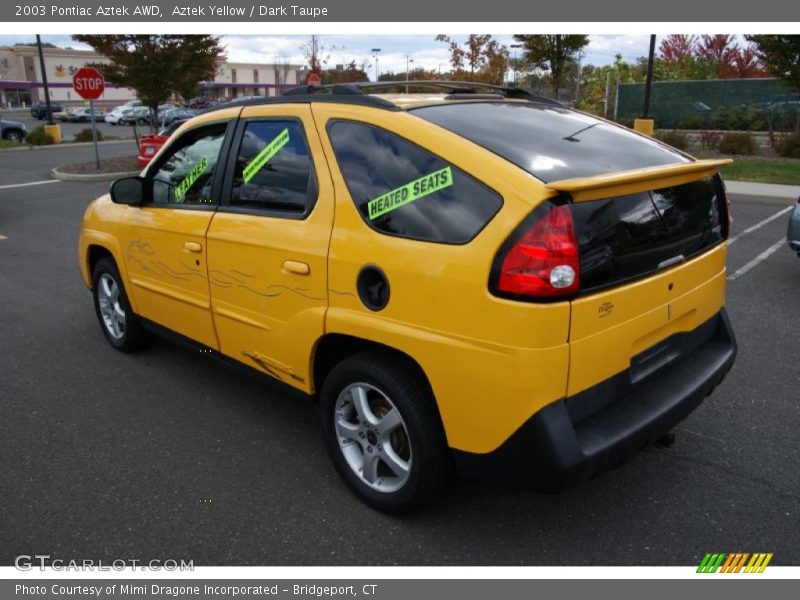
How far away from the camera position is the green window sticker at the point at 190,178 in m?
3.83

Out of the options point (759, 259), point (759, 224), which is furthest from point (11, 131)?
point (759, 259)

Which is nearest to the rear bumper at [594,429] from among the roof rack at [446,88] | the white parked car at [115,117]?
the roof rack at [446,88]

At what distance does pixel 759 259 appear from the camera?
7.49 meters

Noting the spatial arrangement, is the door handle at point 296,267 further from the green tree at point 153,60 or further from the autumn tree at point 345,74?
the autumn tree at point 345,74

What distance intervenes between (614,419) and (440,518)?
0.91 metres

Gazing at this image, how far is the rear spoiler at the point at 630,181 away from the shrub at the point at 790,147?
1681 centimetres

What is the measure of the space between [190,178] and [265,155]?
0.77 metres

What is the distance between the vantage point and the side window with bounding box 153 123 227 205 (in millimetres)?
3754

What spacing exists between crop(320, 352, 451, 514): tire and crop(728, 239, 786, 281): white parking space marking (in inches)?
200

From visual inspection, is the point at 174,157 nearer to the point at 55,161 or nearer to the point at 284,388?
the point at 284,388

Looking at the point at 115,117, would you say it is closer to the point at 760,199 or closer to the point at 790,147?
the point at 790,147

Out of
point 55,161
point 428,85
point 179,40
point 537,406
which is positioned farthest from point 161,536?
point 55,161

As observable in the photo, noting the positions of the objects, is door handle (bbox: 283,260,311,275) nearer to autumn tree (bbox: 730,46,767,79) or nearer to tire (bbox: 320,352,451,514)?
tire (bbox: 320,352,451,514)

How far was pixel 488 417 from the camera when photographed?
2445mm
